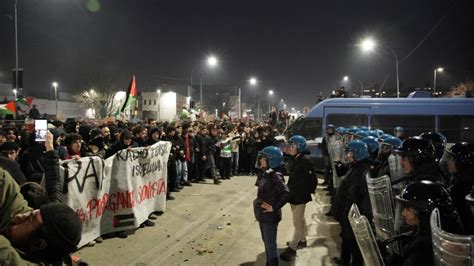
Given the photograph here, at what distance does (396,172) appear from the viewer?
16.5ft

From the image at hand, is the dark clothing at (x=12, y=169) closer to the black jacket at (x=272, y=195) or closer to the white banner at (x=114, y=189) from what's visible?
the white banner at (x=114, y=189)

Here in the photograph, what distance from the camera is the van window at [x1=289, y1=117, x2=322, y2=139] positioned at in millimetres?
14336

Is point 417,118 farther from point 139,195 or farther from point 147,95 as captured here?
point 147,95

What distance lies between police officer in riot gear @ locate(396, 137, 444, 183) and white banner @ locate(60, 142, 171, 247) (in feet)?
15.6

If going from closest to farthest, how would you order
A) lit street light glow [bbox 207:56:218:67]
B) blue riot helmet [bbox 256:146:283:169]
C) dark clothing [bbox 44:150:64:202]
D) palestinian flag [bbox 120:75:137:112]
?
dark clothing [bbox 44:150:64:202] < blue riot helmet [bbox 256:146:283:169] < palestinian flag [bbox 120:75:137:112] < lit street light glow [bbox 207:56:218:67]

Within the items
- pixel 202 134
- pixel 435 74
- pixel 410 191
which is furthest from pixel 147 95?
pixel 410 191

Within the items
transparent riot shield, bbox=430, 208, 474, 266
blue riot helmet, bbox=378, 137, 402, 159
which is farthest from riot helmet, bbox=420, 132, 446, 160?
transparent riot shield, bbox=430, 208, 474, 266

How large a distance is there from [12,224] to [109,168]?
181 inches

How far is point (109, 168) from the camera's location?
676cm

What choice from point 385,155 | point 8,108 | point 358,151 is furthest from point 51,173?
point 8,108

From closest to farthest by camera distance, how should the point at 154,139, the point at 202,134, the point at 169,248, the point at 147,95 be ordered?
the point at 169,248 → the point at 154,139 → the point at 202,134 → the point at 147,95

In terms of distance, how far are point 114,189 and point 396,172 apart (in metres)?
4.74

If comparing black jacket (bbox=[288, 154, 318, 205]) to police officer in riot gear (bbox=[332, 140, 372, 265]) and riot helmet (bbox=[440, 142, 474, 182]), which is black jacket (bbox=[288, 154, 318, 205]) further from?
riot helmet (bbox=[440, 142, 474, 182])

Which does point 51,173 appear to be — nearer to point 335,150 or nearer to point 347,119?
point 335,150
